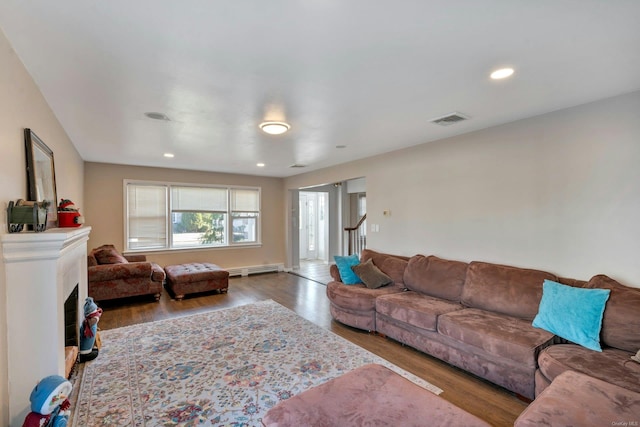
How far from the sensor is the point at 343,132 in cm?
361

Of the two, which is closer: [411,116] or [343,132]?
[411,116]

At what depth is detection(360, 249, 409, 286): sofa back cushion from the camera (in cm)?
417

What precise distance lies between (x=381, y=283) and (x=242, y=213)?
437 cm

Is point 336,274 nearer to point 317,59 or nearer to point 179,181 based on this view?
point 317,59

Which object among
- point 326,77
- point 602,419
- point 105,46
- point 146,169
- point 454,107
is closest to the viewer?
point 602,419

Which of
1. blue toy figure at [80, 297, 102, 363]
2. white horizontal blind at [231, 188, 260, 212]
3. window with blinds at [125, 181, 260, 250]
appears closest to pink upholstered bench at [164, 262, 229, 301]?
window with blinds at [125, 181, 260, 250]

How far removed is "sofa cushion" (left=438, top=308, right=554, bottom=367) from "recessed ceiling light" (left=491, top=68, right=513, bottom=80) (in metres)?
2.04

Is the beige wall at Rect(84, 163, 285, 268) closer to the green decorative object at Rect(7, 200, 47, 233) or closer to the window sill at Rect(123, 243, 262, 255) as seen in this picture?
the window sill at Rect(123, 243, 262, 255)

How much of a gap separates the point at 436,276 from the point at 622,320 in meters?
1.66

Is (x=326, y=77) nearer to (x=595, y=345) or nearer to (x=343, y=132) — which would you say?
(x=343, y=132)

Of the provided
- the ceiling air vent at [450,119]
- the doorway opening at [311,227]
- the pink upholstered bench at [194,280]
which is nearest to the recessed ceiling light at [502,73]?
the ceiling air vent at [450,119]

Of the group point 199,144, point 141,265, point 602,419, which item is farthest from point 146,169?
point 602,419

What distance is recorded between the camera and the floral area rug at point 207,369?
7.23ft

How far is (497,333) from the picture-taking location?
2502 millimetres
